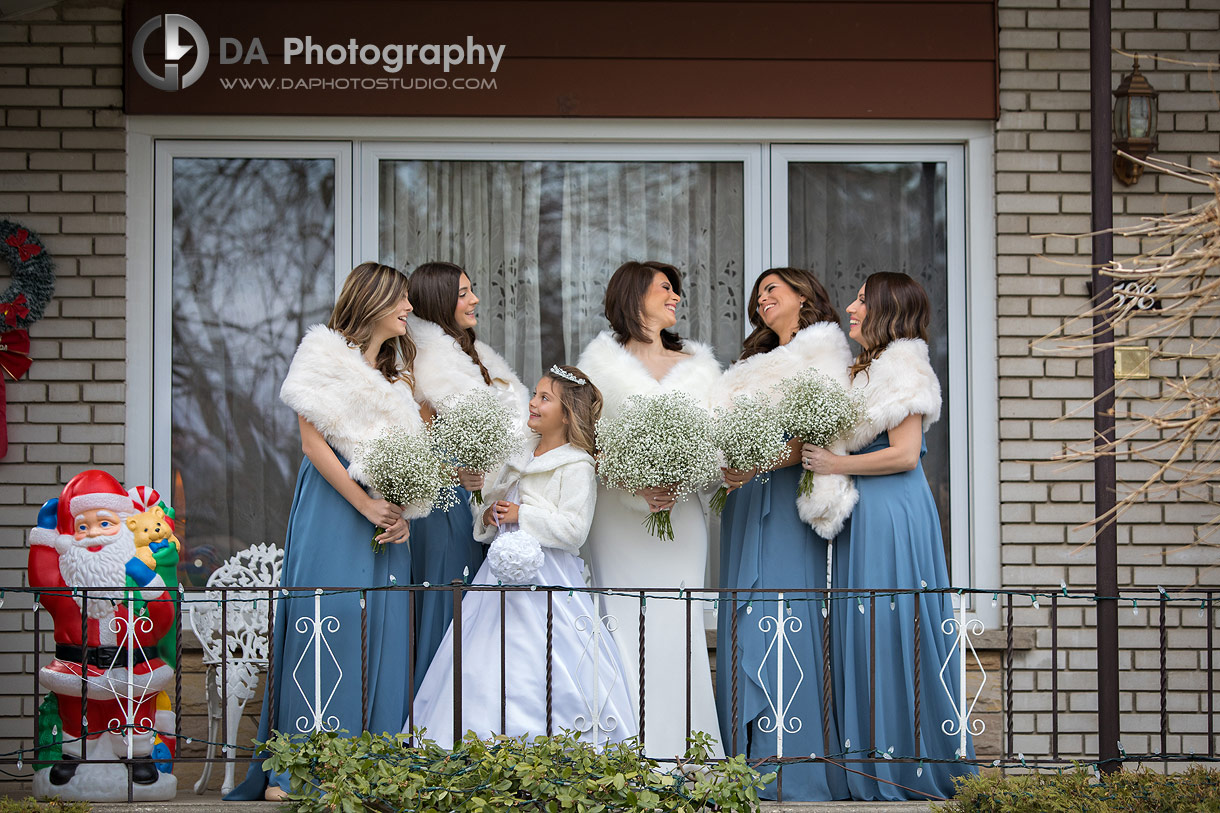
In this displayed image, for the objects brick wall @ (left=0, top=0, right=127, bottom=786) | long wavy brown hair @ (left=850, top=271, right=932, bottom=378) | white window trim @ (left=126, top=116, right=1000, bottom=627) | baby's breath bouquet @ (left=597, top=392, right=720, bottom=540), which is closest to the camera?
baby's breath bouquet @ (left=597, top=392, right=720, bottom=540)

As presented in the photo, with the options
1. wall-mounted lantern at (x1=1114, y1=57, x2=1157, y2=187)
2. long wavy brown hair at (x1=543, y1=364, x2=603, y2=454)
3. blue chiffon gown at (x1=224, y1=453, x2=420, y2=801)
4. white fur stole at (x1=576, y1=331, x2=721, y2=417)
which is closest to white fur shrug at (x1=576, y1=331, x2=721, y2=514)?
white fur stole at (x1=576, y1=331, x2=721, y2=417)

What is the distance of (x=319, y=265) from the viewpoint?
711 cm

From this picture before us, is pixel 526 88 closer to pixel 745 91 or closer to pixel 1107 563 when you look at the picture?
pixel 745 91

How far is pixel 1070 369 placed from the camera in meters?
7.00

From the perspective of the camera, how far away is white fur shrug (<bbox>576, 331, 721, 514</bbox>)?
18.8ft

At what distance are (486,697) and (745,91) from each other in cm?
370

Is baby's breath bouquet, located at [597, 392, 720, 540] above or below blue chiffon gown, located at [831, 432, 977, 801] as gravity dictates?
above

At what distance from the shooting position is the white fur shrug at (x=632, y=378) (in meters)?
5.73

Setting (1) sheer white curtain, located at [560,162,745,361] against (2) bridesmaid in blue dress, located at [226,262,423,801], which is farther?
(1) sheer white curtain, located at [560,162,745,361]

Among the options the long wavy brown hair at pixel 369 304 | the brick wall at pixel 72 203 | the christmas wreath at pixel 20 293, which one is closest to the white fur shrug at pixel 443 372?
the long wavy brown hair at pixel 369 304

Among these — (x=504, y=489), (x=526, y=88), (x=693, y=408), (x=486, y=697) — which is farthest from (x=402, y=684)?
(x=526, y=88)

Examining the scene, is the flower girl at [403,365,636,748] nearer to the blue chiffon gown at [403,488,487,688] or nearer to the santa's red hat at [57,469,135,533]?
the blue chiffon gown at [403,488,487,688]

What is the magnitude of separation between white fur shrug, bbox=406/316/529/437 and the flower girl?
10.5 inches

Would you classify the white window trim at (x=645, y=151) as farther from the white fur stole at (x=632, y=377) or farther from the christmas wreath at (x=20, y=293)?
the white fur stole at (x=632, y=377)
